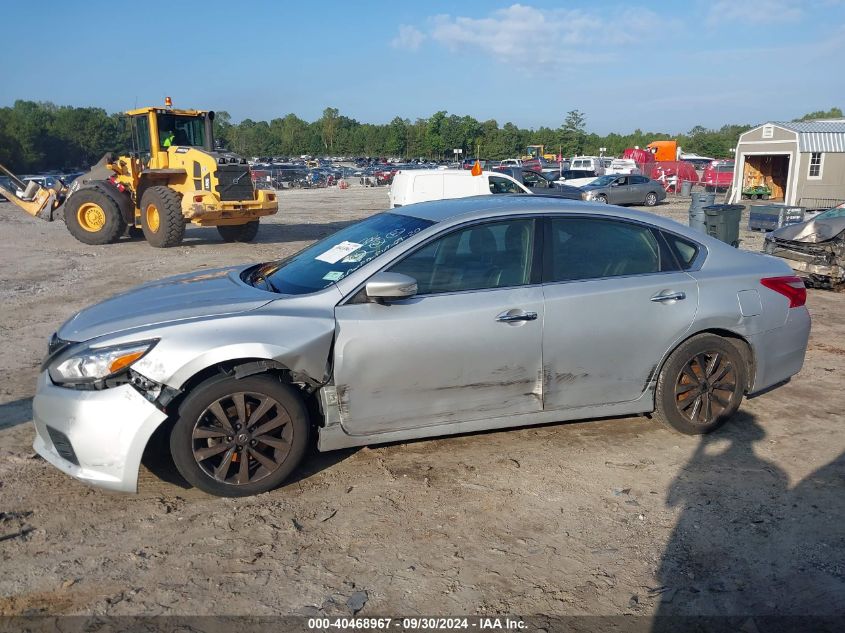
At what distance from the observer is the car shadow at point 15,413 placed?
4922 millimetres

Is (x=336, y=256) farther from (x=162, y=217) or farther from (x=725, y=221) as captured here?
(x=162, y=217)

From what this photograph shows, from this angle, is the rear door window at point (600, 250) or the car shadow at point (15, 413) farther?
the car shadow at point (15, 413)

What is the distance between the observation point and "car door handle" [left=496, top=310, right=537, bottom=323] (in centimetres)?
410

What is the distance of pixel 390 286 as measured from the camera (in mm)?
3771

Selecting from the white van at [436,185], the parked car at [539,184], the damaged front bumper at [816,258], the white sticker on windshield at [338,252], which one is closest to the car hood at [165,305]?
the white sticker on windshield at [338,252]

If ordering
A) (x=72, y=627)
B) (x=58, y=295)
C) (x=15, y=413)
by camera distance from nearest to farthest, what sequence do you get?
1. (x=72, y=627)
2. (x=15, y=413)
3. (x=58, y=295)

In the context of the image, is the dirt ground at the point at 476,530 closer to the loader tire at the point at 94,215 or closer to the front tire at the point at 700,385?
the front tire at the point at 700,385

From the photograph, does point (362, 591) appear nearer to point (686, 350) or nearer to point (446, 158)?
point (686, 350)

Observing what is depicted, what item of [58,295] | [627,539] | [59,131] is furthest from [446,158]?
[627,539]

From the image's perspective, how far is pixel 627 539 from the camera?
351cm

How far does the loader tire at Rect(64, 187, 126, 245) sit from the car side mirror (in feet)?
43.8

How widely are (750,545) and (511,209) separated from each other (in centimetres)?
234

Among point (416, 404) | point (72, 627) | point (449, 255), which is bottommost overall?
point (72, 627)

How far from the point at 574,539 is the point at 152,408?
2241 millimetres
